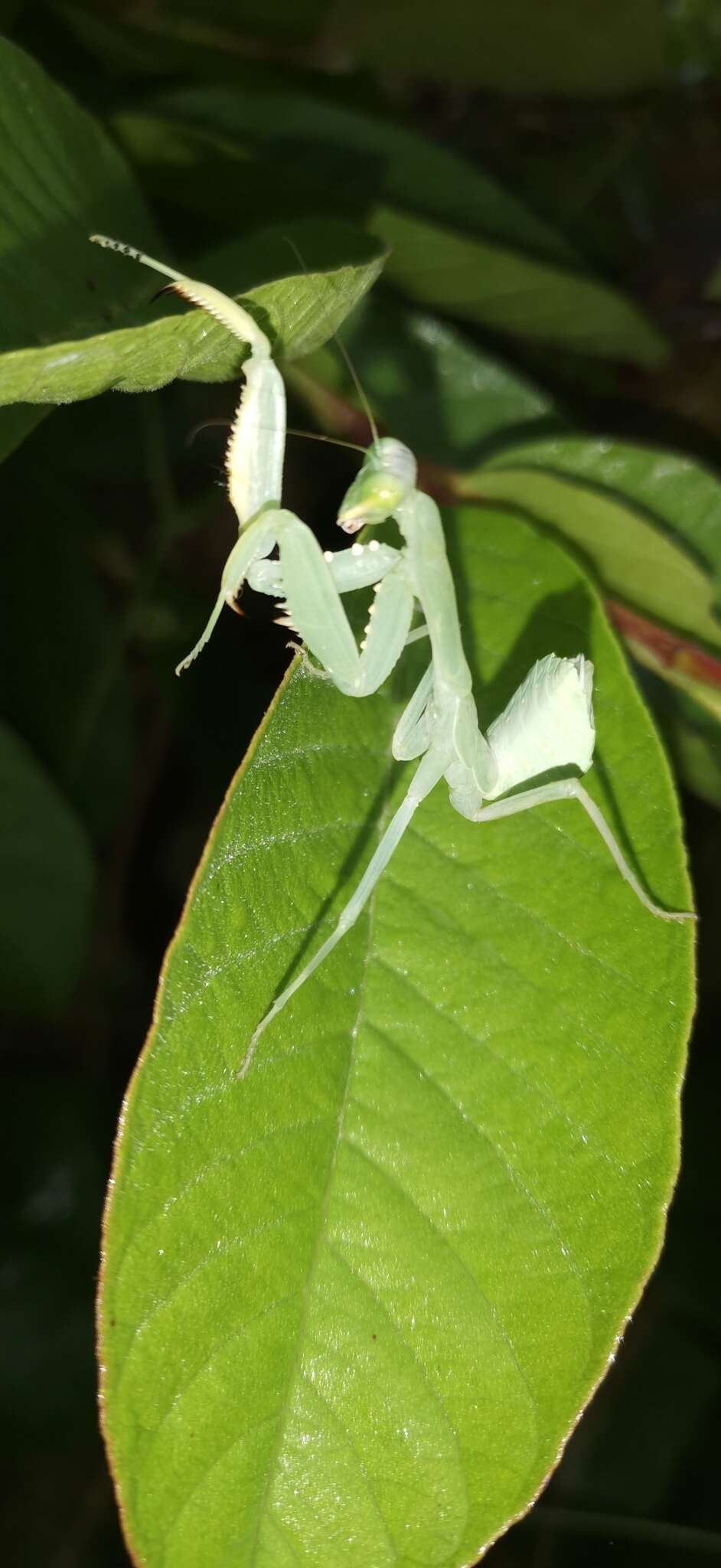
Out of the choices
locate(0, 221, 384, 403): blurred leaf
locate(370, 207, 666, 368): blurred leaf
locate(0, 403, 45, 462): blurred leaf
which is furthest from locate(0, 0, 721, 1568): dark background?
locate(0, 403, 45, 462): blurred leaf

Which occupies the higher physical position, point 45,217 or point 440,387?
point 45,217

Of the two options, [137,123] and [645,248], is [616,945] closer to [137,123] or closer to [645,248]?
[137,123]

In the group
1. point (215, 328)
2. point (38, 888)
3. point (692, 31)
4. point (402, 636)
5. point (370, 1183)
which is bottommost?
point (38, 888)

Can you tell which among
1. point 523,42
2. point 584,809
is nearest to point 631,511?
point 584,809

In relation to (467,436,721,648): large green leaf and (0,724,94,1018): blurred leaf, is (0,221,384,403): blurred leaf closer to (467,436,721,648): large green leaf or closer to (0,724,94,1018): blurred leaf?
(467,436,721,648): large green leaf

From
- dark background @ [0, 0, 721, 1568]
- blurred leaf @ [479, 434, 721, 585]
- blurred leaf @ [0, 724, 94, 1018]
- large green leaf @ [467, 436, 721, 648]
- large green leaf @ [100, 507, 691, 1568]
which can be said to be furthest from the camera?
dark background @ [0, 0, 721, 1568]

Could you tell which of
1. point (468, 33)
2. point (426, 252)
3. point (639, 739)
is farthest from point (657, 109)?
point (639, 739)

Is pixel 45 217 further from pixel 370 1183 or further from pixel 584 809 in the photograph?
pixel 370 1183
